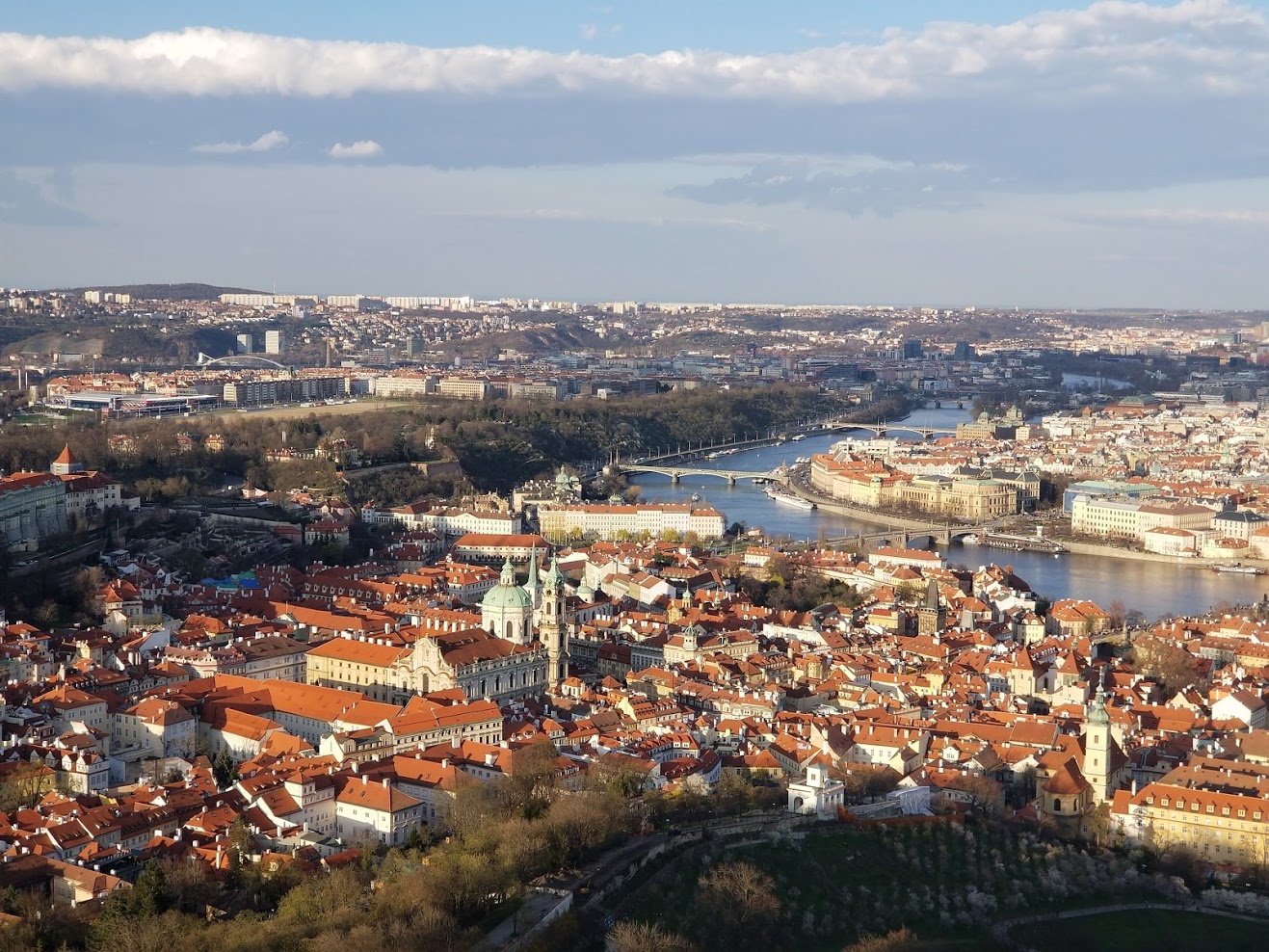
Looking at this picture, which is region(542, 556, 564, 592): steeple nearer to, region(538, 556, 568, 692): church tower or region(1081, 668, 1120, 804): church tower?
region(538, 556, 568, 692): church tower

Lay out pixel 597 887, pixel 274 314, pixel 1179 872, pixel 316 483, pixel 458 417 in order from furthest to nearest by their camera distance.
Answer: pixel 274 314, pixel 458 417, pixel 316 483, pixel 1179 872, pixel 597 887

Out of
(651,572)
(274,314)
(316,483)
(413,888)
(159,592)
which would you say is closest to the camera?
(413,888)

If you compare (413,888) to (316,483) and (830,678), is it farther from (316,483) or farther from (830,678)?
(316,483)

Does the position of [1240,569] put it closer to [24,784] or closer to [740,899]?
[740,899]

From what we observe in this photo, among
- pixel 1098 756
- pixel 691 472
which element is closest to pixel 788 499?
pixel 691 472

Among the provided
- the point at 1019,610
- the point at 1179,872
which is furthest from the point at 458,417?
the point at 1179,872

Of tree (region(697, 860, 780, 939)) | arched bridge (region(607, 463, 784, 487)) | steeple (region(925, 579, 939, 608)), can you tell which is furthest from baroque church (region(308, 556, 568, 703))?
arched bridge (region(607, 463, 784, 487))
